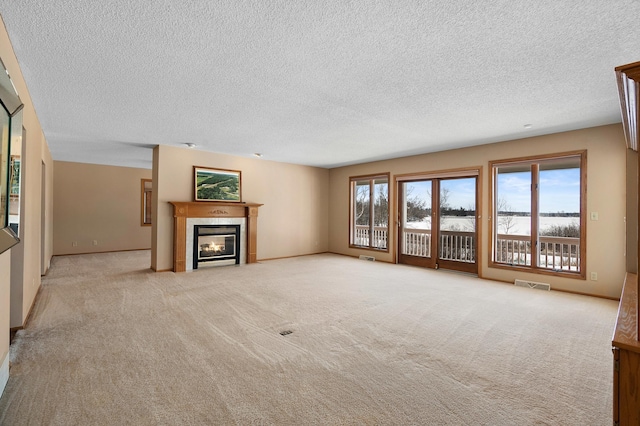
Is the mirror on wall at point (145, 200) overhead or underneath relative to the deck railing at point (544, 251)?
overhead

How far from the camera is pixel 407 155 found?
679 centimetres

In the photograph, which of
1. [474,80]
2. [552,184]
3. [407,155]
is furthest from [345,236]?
[474,80]

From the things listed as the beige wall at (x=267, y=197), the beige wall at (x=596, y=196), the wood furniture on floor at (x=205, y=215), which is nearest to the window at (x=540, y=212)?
the beige wall at (x=596, y=196)

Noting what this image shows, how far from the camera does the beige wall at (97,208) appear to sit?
7.78 metres

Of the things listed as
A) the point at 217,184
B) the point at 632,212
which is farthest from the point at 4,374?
the point at 632,212

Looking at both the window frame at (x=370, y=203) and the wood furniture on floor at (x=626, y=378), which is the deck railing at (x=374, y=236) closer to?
the window frame at (x=370, y=203)

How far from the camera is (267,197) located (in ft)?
24.9

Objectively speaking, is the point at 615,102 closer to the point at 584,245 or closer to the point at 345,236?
the point at 584,245

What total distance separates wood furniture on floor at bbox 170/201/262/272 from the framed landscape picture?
16 centimetres

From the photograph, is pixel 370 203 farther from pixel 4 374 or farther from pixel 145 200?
Answer: pixel 4 374

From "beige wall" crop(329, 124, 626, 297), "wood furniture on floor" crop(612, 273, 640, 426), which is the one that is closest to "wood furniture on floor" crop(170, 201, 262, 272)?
"beige wall" crop(329, 124, 626, 297)

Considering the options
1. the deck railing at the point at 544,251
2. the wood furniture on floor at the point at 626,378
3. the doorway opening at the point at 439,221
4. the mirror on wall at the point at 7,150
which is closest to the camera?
the wood furniture on floor at the point at 626,378

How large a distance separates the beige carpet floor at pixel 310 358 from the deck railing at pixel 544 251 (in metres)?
1.17

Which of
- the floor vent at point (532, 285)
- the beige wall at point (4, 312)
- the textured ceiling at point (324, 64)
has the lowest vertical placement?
the floor vent at point (532, 285)
